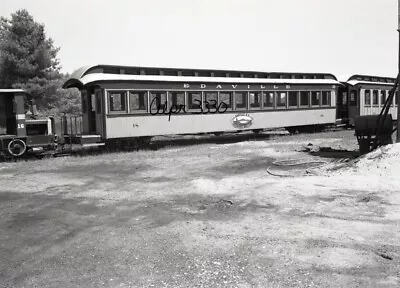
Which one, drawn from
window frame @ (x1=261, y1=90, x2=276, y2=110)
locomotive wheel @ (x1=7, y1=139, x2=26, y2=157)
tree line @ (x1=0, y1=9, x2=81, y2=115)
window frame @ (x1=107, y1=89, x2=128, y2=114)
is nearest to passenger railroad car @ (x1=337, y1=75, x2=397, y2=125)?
window frame @ (x1=261, y1=90, x2=276, y2=110)

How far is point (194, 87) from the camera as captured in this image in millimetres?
16812

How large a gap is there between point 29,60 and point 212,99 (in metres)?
21.4

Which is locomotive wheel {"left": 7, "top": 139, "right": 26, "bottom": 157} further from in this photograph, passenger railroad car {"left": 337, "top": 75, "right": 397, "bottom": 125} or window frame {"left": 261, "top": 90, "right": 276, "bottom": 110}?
passenger railroad car {"left": 337, "top": 75, "right": 397, "bottom": 125}

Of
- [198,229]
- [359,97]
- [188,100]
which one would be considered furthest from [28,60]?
[198,229]

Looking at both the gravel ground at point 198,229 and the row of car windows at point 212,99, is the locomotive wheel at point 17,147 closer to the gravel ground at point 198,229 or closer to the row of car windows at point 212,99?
the gravel ground at point 198,229

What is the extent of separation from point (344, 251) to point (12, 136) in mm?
11447

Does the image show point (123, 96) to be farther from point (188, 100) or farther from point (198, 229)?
point (198, 229)

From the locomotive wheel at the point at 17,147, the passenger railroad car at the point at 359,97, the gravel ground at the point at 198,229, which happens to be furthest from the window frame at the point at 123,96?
the passenger railroad car at the point at 359,97

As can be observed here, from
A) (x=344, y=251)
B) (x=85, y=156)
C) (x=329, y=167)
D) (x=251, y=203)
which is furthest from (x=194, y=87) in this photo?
(x=344, y=251)

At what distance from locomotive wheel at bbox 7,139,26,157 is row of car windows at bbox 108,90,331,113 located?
3.14 meters

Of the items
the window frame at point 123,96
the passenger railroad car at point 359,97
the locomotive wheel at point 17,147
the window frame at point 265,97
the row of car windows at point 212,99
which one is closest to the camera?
the locomotive wheel at point 17,147

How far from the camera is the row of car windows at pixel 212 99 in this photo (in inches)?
591

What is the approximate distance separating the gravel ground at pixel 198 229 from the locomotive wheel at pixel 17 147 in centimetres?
271

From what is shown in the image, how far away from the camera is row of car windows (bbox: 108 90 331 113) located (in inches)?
591
